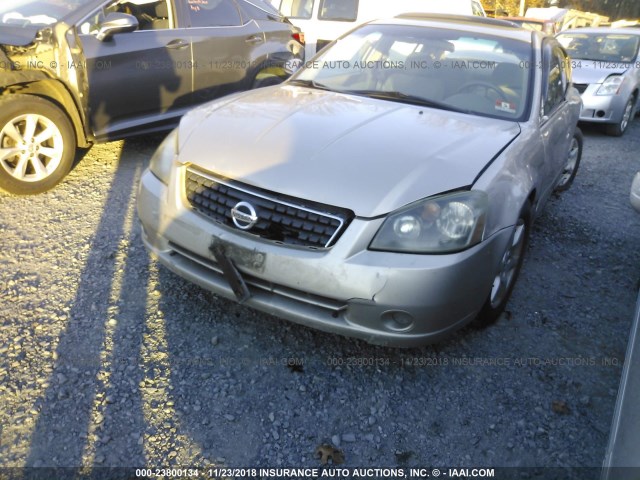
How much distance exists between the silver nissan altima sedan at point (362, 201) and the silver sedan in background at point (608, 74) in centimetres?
510

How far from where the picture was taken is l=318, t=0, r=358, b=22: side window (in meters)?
9.61

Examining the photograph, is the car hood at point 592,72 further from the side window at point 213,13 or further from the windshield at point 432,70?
the side window at point 213,13

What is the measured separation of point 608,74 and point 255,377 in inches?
300

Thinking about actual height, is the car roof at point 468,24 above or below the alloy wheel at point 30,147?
above

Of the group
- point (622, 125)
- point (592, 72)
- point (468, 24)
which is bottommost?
point (622, 125)

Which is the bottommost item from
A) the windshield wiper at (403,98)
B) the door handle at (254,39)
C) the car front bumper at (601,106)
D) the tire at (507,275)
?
the car front bumper at (601,106)

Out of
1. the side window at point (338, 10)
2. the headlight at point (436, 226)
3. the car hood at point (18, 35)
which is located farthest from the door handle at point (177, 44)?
the side window at point (338, 10)

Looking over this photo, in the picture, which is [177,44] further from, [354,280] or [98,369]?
[354,280]

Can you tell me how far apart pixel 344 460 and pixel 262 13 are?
509cm

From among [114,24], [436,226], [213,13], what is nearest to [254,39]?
[213,13]

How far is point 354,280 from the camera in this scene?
2238 millimetres

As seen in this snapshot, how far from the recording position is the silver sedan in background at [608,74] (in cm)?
767

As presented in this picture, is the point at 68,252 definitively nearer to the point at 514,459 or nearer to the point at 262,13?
the point at 514,459

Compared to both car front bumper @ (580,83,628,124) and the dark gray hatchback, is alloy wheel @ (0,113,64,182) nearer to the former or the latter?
the dark gray hatchback
